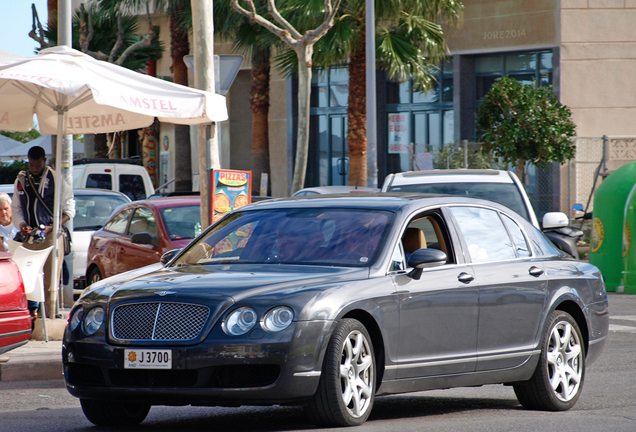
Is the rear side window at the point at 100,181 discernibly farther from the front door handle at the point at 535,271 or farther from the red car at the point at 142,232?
the front door handle at the point at 535,271

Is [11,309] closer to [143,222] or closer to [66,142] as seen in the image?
[66,142]

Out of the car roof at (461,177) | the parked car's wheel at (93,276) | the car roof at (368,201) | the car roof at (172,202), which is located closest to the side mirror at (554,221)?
the car roof at (461,177)

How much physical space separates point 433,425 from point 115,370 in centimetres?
196

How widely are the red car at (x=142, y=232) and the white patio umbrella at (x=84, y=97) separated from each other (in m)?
1.56

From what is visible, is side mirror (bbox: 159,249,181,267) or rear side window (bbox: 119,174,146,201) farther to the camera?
rear side window (bbox: 119,174,146,201)

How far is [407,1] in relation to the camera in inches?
947

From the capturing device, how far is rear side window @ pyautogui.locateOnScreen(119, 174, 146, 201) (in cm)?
2352

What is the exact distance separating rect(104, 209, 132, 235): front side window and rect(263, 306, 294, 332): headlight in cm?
875

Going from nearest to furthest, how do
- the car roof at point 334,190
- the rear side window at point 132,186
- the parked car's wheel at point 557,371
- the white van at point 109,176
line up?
the parked car's wheel at point 557,371
the car roof at point 334,190
the white van at point 109,176
the rear side window at point 132,186

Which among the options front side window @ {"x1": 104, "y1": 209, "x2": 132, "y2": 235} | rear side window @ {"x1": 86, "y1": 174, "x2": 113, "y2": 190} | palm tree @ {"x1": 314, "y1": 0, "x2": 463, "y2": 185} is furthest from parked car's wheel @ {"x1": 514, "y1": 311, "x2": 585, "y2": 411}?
rear side window @ {"x1": 86, "y1": 174, "x2": 113, "y2": 190}

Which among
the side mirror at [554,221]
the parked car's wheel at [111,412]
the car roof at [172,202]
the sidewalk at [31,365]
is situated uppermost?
the car roof at [172,202]

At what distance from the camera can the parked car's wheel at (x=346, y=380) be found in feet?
19.2

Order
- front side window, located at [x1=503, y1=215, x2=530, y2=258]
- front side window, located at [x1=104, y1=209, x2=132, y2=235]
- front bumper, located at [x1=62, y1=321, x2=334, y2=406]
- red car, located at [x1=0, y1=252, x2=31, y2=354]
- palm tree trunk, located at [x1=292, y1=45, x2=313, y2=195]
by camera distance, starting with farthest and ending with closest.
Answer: palm tree trunk, located at [x1=292, y1=45, x2=313, y2=195] < front side window, located at [x1=104, y1=209, x2=132, y2=235] < front side window, located at [x1=503, y1=215, x2=530, y2=258] < red car, located at [x1=0, y1=252, x2=31, y2=354] < front bumper, located at [x1=62, y1=321, x2=334, y2=406]

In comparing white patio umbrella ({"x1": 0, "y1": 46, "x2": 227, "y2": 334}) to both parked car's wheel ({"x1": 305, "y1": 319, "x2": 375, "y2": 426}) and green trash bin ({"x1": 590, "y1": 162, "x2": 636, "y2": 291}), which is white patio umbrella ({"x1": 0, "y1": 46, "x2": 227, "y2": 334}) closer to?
parked car's wheel ({"x1": 305, "y1": 319, "x2": 375, "y2": 426})
